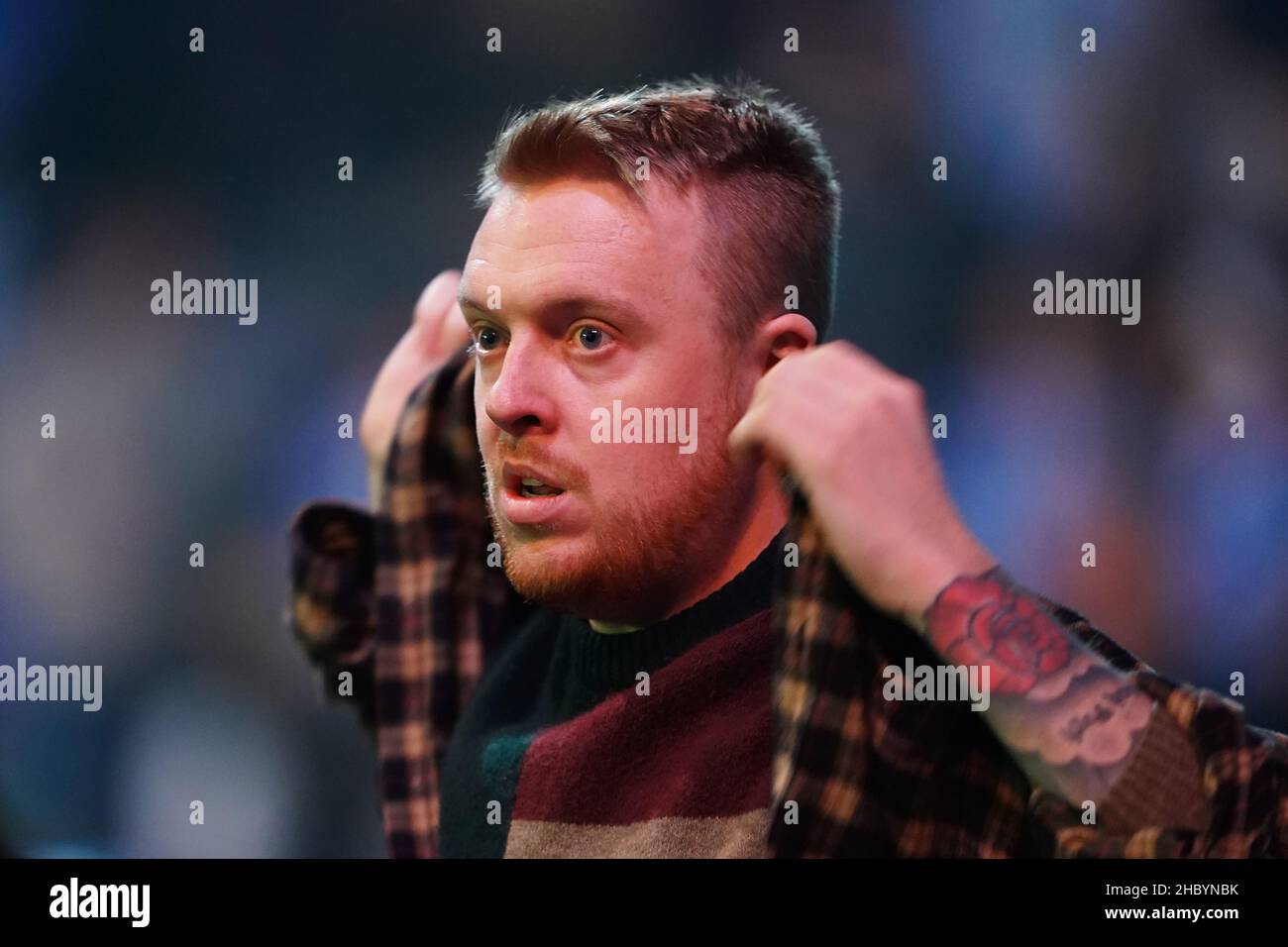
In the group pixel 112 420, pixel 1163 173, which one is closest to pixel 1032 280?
pixel 1163 173

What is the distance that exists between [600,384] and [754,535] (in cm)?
23

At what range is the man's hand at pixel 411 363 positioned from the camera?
163 centimetres

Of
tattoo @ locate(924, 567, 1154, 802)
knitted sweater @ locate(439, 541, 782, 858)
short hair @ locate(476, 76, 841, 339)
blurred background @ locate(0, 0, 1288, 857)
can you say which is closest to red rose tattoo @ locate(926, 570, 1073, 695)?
tattoo @ locate(924, 567, 1154, 802)

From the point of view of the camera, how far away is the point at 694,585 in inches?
54.8

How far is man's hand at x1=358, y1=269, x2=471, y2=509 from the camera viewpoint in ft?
5.33

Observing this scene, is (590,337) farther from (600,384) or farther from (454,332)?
(454,332)

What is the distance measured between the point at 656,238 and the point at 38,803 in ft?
3.71

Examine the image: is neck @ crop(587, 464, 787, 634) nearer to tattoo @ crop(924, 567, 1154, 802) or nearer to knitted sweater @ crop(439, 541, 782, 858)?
knitted sweater @ crop(439, 541, 782, 858)

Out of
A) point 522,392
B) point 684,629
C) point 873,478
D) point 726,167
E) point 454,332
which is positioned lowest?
point 684,629

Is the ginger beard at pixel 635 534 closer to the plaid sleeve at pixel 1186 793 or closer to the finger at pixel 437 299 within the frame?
the finger at pixel 437 299

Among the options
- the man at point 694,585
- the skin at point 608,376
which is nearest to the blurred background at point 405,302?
the man at point 694,585

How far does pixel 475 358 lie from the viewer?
4.79 feet

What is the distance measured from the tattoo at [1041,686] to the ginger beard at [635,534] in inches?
10.9

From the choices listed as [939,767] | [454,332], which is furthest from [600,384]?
[939,767]
